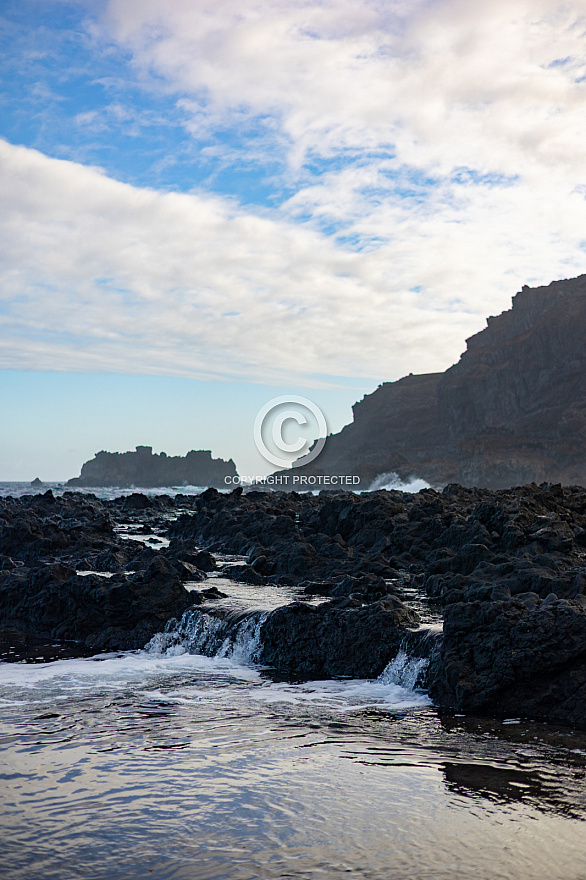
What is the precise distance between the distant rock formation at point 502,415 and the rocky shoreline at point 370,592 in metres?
81.0

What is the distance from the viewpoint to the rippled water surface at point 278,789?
18.5 feet

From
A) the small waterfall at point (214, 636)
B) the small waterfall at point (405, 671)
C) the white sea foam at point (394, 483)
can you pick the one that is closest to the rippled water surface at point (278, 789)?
the small waterfall at point (405, 671)

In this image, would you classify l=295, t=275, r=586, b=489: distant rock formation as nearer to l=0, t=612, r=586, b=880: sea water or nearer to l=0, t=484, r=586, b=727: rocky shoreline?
l=0, t=484, r=586, b=727: rocky shoreline

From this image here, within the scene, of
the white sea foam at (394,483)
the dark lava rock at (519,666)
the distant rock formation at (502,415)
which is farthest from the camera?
the white sea foam at (394,483)

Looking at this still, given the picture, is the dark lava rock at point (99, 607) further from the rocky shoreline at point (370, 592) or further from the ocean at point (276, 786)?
the ocean at point (276, 786)

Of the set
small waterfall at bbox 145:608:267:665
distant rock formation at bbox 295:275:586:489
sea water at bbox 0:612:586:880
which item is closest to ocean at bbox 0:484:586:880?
sea water at bbox 0:612:586:880

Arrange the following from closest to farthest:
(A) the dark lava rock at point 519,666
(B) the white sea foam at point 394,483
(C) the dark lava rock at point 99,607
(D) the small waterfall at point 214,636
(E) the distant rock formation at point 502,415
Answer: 1. (A) the dark lava rock at point 519,666
2. (D) the small waterfall at point 214,636
3. (C) the dark lava rock at point 99,607
4. (E) the distant rock formation at point 502,415
5. (B) the white sea foam at point 394,483

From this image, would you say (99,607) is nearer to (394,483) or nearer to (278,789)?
(278,789)

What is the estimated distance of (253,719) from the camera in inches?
385

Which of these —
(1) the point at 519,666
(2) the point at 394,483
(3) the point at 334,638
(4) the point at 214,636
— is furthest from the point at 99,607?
(2) the point at 394,483

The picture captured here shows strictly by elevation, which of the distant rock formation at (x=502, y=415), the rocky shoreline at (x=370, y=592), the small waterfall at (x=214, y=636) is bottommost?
the small waterfall at (x=214, y=636)

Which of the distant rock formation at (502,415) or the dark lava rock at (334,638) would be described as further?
the distant rock formation at (502,415)

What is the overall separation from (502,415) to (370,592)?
393 ft

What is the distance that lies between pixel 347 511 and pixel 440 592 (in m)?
10.5
